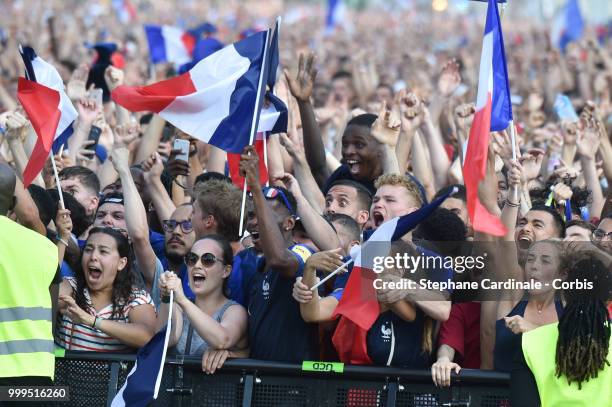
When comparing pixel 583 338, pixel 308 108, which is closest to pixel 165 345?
pixel 583 338

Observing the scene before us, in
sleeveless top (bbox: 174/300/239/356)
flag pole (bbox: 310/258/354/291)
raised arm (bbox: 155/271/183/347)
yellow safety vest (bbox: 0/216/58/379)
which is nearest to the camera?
yellow safety vest (bbox: 0/216/58/379)

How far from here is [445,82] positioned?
11.8m

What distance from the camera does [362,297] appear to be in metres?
6.99

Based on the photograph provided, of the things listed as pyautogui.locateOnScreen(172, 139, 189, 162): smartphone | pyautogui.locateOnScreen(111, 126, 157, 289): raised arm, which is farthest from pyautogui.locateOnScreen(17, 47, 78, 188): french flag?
pyautogui.locateOnScreen(172, 139, 189, 162): smartphone

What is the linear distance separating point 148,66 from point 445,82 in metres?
8.20

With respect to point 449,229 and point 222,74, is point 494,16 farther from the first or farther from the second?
point 222,74

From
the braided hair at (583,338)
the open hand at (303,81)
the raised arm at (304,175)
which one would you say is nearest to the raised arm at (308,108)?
the open hand at (303,81)

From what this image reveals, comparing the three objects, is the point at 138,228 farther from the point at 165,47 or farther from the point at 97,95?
the point at 165,47

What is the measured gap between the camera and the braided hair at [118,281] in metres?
7.64

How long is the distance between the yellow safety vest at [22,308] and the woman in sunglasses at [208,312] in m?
0.74

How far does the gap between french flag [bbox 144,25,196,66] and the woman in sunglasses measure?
351 inches

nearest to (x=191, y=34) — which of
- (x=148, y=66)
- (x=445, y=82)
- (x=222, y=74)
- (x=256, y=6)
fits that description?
(x=148, y=66)

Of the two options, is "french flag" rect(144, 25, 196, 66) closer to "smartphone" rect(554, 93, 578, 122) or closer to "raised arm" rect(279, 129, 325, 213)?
"smartphone" rect(554, 93, 578, 122)

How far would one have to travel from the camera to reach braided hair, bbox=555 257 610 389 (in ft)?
20.2
